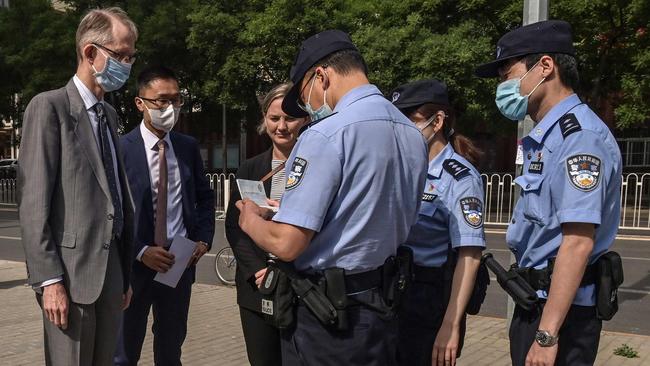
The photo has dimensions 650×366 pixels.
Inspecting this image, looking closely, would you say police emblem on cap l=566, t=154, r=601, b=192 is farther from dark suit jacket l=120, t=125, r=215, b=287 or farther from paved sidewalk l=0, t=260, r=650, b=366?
paved sidewalk l=0, t=260, r=650, b=366

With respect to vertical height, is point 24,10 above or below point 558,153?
above

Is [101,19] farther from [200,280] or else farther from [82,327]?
[200,280]

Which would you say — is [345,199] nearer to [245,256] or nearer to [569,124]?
[569,124]

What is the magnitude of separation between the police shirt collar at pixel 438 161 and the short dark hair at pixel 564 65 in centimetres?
63

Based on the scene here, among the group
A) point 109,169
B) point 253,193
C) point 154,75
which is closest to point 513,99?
point 253,193

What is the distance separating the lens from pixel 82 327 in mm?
2424

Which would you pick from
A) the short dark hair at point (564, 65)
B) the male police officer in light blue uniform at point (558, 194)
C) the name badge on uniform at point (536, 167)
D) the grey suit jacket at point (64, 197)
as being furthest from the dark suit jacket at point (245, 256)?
the short dark hair at point (564, 65)

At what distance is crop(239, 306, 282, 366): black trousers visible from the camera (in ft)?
9.46

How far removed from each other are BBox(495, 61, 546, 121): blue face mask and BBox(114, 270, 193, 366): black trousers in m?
2.00

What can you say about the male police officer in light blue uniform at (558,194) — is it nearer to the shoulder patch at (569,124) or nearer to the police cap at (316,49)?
the shoulder patch at (569,124)

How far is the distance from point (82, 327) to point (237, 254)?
32.6 inches

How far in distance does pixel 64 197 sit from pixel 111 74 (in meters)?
0.61

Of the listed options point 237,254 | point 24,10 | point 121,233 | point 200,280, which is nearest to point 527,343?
point 237,254

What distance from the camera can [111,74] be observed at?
263 cm
